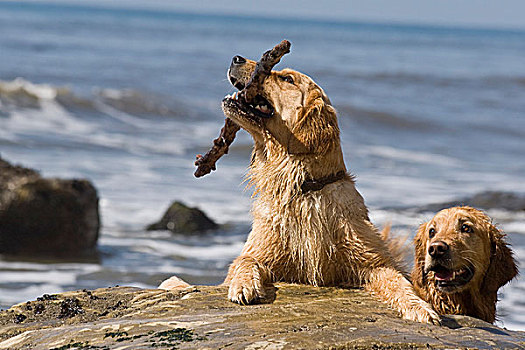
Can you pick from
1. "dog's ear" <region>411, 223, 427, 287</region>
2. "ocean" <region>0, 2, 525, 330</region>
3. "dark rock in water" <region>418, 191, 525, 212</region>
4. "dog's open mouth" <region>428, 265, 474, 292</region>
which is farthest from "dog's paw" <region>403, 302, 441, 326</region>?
"dark rock in water" <region>418, 191, 525, 212</region>

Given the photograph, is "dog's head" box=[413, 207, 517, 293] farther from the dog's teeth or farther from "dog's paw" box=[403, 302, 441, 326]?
the dog's teeth

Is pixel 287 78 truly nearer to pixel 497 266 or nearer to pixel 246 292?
pixel 246 292

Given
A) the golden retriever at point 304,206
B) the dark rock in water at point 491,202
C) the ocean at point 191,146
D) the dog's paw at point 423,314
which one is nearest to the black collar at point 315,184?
the golden retriever at point 304,206

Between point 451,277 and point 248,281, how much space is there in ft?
4.51

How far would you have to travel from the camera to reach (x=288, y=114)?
5.61 m

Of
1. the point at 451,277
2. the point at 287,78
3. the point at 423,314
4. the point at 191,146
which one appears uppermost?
the point at 191,146

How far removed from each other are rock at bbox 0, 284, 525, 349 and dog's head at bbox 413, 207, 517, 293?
44 cm

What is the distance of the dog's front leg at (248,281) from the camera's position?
16.7 feet

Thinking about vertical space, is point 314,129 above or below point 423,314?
above

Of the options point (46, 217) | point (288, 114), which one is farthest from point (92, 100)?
point (288, 114)

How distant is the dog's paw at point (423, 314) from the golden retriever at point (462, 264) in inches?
16.7

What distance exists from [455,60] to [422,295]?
57833mm

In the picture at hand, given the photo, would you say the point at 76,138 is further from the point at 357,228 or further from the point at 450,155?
the point at 357,228

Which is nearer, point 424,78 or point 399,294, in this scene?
point 399,294
